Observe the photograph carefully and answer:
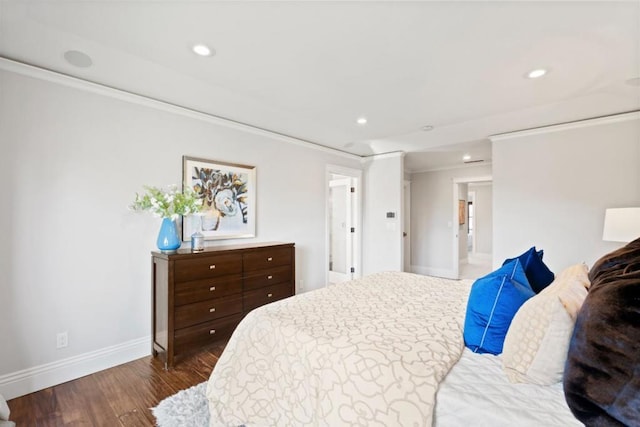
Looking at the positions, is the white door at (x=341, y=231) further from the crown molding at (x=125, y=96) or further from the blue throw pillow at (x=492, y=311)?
the blue throw pillow at (x=492, y=311)

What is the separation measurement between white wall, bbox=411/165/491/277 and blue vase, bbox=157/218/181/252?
5.37 meters

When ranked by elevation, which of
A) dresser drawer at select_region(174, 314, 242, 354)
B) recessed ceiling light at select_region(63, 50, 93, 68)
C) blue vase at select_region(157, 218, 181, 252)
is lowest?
dresser drawer at select_region(174, 314, 242, 354)

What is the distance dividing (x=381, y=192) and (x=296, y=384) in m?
4.06

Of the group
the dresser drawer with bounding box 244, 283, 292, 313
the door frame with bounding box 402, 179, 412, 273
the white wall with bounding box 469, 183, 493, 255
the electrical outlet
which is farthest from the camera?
the white wall with bounding box 469, 183, 493, 255

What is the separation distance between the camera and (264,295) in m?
3.15

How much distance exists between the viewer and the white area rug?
1773 millimetres

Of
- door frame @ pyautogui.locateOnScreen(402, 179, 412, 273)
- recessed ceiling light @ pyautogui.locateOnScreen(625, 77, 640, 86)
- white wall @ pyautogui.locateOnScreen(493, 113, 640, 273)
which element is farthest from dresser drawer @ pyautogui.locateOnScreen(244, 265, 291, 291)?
door frame @ pyautogui.locateOnScreen(402, 179, 412, 273)

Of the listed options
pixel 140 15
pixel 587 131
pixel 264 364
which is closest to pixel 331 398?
pixel 264 364

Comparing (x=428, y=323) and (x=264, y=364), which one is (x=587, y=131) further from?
(x=264, y=364)

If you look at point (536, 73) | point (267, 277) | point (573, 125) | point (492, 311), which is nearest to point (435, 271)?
→ point (573, 125)

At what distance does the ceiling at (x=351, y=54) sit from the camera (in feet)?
5.63

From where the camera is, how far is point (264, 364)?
157 centimetres

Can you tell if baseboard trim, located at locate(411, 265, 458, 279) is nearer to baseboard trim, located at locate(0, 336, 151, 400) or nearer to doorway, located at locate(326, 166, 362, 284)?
doorway, located at locate(326, 166, 362, 284)

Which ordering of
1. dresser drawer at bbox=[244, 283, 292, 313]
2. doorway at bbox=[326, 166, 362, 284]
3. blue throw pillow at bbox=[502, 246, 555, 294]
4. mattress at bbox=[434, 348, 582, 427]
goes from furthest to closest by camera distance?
doorway at bbox=[326, 166, 362, 284]
dresser drawer at bbox=[244, 283, 292, 313]
blue throw pillow at bbox=[502, 246, 555, 294]
mattress at bbox=[434, 348, 582, 427]
